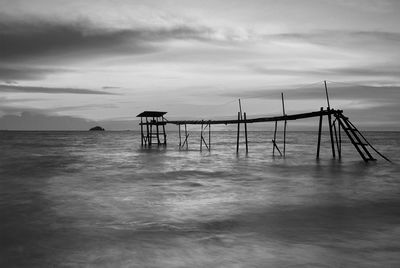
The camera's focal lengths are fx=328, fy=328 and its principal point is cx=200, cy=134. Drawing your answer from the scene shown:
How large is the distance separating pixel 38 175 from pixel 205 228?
44.4 feet

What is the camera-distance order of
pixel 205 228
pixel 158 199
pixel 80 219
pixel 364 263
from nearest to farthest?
pixel 364 263 → pixel 205 228 → pixel 80 219 → pixel 158 199

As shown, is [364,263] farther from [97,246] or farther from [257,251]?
[97,246]

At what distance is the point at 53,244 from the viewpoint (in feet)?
21.7

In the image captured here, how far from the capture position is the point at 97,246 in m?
6.46

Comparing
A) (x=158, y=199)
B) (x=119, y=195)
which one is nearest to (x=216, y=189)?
(x=158, y=199)

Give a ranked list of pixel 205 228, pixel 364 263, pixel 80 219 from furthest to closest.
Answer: pixel 80 219 → pixel 205 228 → pixel 364 263

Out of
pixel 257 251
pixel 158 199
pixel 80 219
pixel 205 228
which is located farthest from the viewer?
pixel 158 199

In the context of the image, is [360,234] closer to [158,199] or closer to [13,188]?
[158,199]

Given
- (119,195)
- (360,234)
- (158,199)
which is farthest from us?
(119,195)

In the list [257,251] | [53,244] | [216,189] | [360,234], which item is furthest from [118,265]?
[216,189]

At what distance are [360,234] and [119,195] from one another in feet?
26.6

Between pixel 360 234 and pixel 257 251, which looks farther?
pixel 360 234

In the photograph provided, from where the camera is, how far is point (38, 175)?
58.9 ft

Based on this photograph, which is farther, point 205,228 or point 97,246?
point 205,228
